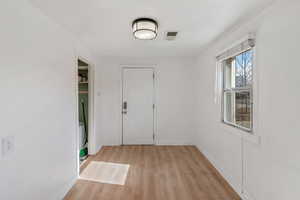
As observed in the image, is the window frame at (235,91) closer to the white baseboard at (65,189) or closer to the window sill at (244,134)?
the window sill at (244,134)

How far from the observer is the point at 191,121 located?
4.64 meters

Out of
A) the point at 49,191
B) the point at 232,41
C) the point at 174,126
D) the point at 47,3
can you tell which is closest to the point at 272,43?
the point at 232,41

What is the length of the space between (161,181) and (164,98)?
7.60 feet

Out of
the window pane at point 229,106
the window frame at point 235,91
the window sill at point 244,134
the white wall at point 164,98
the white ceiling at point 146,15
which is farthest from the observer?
the white wall at point 164,98

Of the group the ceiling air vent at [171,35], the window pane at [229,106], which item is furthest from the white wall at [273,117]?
the ceiling air vent at [171,35]

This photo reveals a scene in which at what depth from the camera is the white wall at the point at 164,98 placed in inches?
177

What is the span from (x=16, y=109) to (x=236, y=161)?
103 inches

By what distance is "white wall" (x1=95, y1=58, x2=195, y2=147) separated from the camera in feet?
14.8

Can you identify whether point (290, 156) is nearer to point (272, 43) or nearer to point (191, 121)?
point (272, 43)

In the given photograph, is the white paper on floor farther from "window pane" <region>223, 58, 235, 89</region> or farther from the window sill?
"window pane" <region>223, 58, 235, 89</region>

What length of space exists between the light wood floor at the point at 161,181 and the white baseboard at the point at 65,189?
2.1 inches

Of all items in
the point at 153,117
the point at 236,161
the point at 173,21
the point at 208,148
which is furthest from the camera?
the point at 153,117

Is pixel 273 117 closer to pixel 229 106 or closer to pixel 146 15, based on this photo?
pixel 229 106

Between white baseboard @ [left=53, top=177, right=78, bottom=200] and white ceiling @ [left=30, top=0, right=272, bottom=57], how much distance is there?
2140 millimetres
